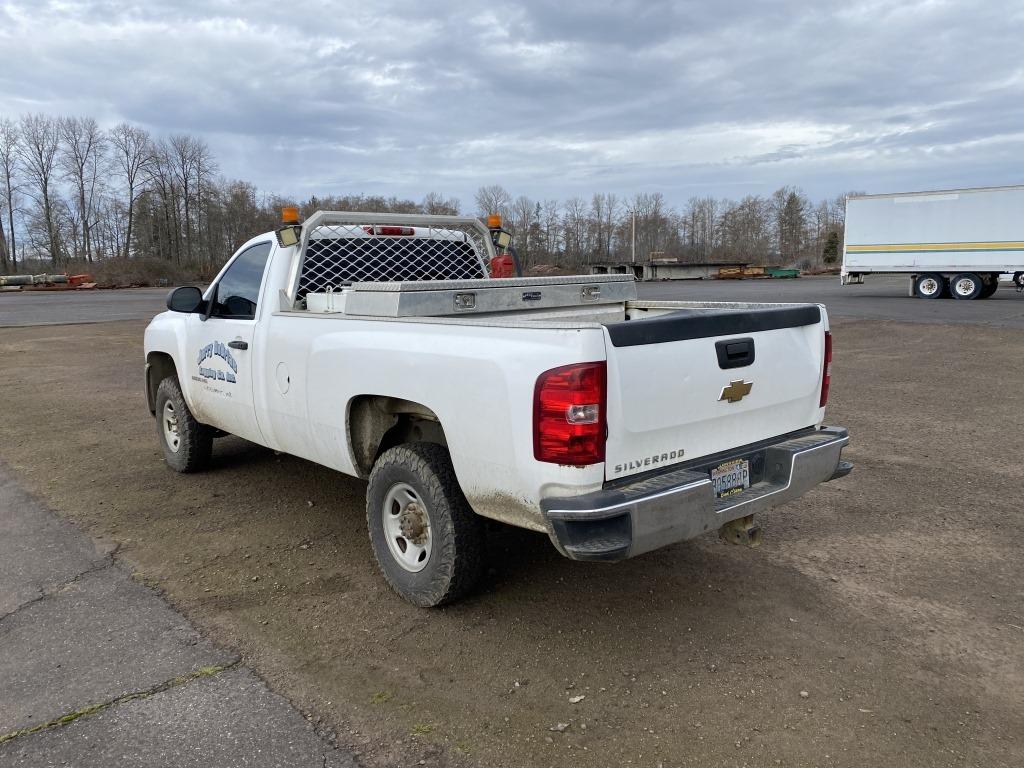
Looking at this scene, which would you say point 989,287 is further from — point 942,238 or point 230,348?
point 230,348

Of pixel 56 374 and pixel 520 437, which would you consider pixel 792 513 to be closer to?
pixel 520 437

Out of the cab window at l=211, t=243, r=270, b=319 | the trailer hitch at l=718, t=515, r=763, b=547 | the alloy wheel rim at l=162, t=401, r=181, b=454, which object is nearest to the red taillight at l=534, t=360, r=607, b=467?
the trailer hitch at l=718, t=515, r=763, b=547

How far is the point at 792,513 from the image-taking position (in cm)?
532

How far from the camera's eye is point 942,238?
86.9 ft

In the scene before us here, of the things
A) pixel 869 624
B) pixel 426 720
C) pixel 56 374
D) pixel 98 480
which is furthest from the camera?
pixel 56 374

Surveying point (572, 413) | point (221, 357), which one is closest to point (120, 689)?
point (572, 413)

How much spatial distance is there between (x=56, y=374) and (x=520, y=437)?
1207cm

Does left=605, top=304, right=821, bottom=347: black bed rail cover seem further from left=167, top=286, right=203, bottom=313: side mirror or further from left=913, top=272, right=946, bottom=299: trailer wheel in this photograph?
left=913, top=272, right=946, bottom=299: trailer wheel

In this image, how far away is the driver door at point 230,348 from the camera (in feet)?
16.6

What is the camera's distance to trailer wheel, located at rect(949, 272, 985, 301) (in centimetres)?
2676

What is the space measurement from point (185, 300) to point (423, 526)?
287cm

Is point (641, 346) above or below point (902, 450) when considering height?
→ above

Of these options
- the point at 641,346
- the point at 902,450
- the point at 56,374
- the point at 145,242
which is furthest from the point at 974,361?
the point at 145,242

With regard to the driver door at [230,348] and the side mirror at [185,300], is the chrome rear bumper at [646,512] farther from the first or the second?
the side mirror at [185,300]
